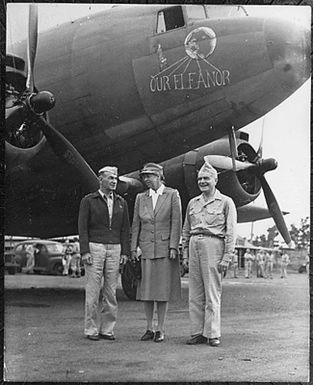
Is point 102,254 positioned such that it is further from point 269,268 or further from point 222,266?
point 269,268

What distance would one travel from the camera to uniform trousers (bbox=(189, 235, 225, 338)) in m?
4.95

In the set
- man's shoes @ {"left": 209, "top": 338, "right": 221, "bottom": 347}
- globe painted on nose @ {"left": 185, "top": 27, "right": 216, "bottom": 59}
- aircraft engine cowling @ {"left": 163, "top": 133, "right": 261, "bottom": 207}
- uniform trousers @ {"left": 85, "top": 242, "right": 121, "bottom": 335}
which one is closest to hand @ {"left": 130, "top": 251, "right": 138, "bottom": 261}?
uniform trousers @ {"left": 85, "top": 242, "right": 121, "bottom": 335}

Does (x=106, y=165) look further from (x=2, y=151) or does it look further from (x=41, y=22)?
(x=41, y=22)

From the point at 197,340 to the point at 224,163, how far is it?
163 cm

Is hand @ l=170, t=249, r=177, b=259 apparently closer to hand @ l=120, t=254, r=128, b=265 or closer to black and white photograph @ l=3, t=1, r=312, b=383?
black and white photograph @ l=3, t=1, r=312, b=383

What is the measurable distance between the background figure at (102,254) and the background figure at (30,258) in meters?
0.61

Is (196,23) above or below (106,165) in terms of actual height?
above

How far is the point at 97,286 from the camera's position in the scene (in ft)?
16.5

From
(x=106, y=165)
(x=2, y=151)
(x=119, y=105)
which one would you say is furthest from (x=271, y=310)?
(x=2, y=151)

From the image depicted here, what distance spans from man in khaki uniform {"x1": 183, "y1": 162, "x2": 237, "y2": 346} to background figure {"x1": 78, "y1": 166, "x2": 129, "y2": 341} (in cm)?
57

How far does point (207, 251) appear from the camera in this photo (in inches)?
195

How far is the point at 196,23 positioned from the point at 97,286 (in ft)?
8.12

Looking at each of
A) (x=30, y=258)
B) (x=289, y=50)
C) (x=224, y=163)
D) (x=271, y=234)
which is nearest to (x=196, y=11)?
(x=289, y=50)

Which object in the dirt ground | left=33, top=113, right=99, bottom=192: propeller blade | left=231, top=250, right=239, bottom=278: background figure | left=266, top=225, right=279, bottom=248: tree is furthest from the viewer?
left=33, top=113, right=99, bottom=192: propeller blade
